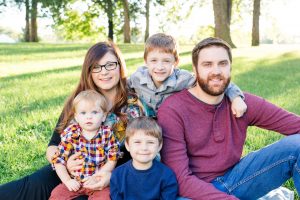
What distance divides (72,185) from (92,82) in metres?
0.92

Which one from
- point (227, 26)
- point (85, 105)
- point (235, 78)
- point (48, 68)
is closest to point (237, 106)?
point (85, 105)

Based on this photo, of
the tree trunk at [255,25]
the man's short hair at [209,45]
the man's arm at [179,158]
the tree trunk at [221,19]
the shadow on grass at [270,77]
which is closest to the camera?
the man's arm at [179,158]

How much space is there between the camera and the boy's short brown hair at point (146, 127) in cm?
320

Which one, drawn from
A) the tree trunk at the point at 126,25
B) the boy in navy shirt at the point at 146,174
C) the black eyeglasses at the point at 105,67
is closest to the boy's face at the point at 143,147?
the boy in navy shirt at the point at 146,174

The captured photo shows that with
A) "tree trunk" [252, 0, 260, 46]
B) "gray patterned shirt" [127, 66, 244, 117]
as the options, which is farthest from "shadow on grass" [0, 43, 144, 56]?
"gray patterned shirt" [127, 66, 244, 117]

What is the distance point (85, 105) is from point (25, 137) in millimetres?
2194

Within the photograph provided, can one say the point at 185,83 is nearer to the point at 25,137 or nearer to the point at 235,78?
the point at 25,137

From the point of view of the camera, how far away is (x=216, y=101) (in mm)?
3439

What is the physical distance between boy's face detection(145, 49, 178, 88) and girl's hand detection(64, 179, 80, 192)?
110 centimetres

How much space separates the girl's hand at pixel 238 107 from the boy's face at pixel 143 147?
65 cm

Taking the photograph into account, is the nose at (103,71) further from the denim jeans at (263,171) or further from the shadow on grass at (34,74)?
the shadow on grass at (34,74)

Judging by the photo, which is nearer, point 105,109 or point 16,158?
point 105,109

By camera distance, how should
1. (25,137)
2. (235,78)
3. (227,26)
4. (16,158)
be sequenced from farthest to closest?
(227,26) < (235,78) < (25,137) < (16,158)

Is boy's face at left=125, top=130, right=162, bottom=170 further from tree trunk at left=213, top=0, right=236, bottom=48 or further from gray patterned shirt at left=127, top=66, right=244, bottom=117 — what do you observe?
tree trunk at left=213, top=0, right=236, bottom=48
